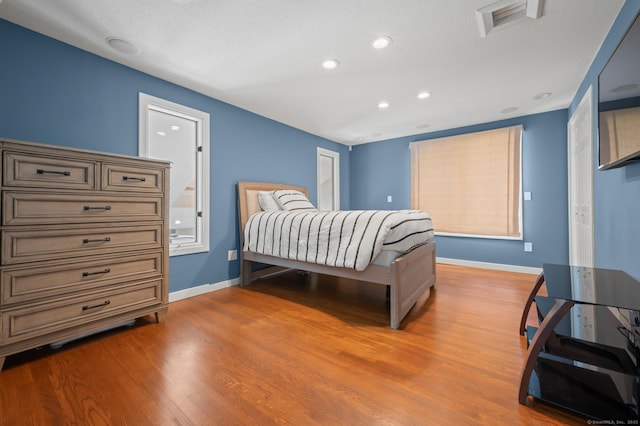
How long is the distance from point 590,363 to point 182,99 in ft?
12.4

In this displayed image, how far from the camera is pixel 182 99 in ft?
9.43

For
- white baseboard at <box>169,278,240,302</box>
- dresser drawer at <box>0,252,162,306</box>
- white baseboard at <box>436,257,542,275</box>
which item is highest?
dresser drawer at <box>0,252,162,306</box>

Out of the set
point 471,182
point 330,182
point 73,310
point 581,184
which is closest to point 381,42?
point 581,184

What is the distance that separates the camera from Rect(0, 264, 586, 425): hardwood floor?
121 centimetres

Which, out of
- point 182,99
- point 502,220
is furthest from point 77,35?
point 502,220

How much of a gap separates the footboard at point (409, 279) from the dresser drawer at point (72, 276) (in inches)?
75.9

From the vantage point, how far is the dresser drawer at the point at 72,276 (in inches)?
60.6

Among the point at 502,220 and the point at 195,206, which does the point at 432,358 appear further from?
the point at 502,220

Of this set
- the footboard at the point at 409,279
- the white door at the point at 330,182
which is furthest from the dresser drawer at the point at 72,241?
the white door at the point at 330,182

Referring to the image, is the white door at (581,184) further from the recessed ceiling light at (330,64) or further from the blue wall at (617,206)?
the recessed ceiling light at (330,64)

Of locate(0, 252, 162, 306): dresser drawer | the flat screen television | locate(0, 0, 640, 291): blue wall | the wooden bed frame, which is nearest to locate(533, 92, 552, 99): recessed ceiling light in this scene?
locate(0, 0, 640, 291): blue wall

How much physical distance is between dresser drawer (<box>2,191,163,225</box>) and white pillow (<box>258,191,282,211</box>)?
1.40 metres

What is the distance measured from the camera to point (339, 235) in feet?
7.83

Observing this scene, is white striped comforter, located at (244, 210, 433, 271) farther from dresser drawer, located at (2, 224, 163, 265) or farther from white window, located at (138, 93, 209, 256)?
dresser drawer, located at (2, 224, 163, 265)
